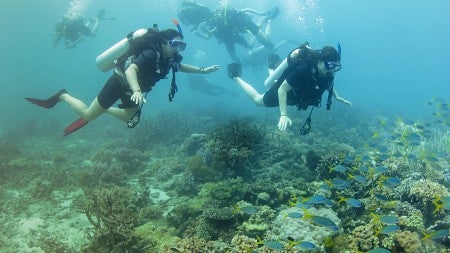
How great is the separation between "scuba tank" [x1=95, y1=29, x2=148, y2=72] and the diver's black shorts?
0.38 m

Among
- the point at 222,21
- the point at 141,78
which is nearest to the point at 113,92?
the point at 141,78

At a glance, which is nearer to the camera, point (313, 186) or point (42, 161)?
point (313, 186)

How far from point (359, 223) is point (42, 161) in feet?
44.1

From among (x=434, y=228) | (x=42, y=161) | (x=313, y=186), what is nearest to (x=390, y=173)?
(x=313, y=186)

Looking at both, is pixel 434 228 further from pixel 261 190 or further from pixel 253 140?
pixel 253 140

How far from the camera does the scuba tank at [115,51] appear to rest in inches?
282

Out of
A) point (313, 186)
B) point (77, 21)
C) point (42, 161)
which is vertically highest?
point (77, 21)

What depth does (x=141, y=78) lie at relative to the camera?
6.87m

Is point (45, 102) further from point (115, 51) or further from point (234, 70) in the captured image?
point (234, 70)

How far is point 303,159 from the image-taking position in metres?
11.3

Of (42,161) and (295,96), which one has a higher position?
(295,96)

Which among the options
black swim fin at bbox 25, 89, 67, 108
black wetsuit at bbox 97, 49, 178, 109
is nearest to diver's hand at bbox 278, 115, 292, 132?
black wetsuit at bbox 97, 49, 178, 109

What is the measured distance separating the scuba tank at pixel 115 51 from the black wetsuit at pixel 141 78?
1.04 ft

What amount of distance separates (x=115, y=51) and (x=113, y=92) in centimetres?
98
